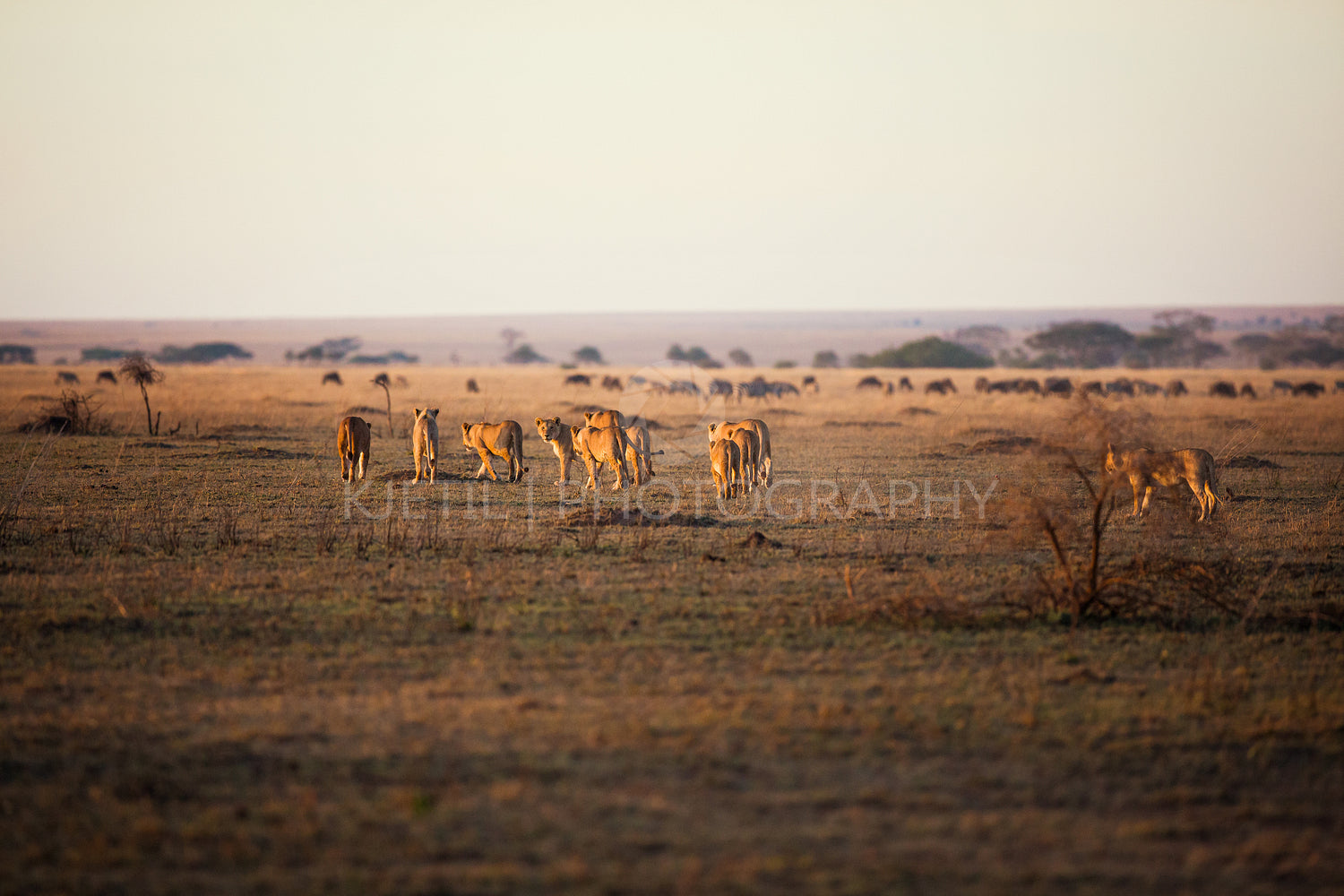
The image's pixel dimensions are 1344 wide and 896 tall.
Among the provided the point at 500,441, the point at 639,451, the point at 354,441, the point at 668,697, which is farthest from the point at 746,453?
the point at 668,697

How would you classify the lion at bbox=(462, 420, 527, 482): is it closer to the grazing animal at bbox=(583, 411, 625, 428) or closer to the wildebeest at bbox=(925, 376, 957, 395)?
the grazing animal at bbox=(583, 411, 625, 428)

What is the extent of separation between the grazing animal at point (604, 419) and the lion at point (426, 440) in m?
2.61

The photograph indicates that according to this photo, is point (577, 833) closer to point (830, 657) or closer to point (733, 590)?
point (830, 657)

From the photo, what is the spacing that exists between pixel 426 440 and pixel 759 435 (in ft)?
18.5

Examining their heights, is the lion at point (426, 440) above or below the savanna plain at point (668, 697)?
above

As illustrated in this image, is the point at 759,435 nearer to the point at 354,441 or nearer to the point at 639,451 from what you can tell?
the point at 639,451

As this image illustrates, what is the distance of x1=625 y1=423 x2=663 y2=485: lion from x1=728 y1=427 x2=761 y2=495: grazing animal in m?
1.50

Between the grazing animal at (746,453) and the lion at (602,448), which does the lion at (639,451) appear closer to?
the lion at (602,448)

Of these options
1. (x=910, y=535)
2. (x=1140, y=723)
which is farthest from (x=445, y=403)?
(x=1140, y=723)

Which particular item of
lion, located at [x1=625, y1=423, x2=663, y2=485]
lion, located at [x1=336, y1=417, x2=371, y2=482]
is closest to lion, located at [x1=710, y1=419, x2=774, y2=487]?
lion, located at [x1=625, y1=423, x2=663, y2=485]

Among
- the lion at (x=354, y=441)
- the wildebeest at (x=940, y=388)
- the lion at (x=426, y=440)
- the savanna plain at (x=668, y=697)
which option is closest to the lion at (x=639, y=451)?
the savanna plain at (x=668, y=697)

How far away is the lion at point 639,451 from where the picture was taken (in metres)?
17.8

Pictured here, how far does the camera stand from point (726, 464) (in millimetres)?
17000

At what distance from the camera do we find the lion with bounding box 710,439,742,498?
668 inches
